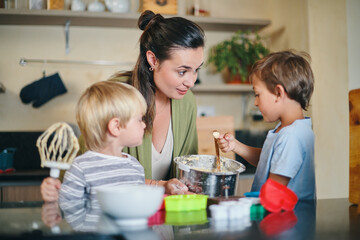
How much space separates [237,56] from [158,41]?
5.37 ft

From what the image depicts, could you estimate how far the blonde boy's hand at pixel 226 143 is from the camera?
62.2 inches

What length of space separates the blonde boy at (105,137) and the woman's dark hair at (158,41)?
434mm

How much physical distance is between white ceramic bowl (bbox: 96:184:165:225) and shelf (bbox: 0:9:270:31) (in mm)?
2387

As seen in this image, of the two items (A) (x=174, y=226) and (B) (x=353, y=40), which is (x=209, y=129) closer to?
(B) (x=353, y=40)

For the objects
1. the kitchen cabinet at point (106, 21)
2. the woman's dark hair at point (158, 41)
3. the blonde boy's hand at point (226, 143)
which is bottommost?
the blonde boy's hand at point (226, 143)

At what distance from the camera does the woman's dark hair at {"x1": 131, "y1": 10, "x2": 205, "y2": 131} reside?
5.31ft

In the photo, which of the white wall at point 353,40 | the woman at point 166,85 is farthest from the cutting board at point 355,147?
the white wall at point 353,40

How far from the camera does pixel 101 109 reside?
1.20 m

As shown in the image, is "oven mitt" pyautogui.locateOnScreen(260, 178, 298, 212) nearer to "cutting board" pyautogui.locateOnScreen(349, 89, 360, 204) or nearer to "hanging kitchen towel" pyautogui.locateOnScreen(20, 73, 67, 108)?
"cutting board" pyautogui.locateOnScreen(349, 89, 360, 204)

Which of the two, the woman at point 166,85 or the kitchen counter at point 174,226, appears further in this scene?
the woman at point 166,85

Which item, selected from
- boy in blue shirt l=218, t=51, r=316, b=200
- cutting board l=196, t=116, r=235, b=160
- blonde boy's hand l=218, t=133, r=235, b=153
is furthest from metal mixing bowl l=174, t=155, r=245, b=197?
cutting board l=196, t=116, r=235, b=160

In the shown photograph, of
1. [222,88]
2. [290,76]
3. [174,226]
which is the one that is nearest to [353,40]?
[222,88]

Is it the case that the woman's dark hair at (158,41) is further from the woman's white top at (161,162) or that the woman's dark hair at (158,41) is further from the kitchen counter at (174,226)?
the kitchen counter at (174,226)

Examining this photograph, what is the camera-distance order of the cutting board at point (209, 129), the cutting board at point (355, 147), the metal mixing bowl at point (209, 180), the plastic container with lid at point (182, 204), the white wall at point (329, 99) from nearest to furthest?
the plastic container with lid at point (182, 204) < the cutting board at point (355, 147) < the metal mixing bowl at point (209, 180) < the white wall at point (329, 99) < the cutting board at point (209, 129)
